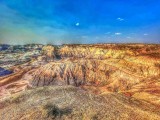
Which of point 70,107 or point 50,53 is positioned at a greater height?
point 70,107

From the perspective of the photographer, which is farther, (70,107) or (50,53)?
(50,53)

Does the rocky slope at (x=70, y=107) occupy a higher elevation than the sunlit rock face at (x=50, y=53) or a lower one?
higher

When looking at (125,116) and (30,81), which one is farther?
(30,81)

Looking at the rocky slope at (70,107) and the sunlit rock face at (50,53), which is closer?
the rocky slope at (70,107)

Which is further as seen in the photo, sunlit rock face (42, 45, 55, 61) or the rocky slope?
sunlit rock face (42, 45, 55, 61)

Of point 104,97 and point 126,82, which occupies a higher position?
point 104,97

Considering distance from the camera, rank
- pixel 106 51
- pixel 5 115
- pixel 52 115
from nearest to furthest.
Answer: pixel 52 115 < pixel 5 115 < pixel 106 51

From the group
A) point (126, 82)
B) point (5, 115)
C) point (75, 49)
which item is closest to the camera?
point (5, 115)

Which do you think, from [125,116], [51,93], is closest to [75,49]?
[51,93]

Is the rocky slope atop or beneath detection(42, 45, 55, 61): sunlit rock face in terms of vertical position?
atop

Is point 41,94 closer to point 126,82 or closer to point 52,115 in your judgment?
point 52,115
